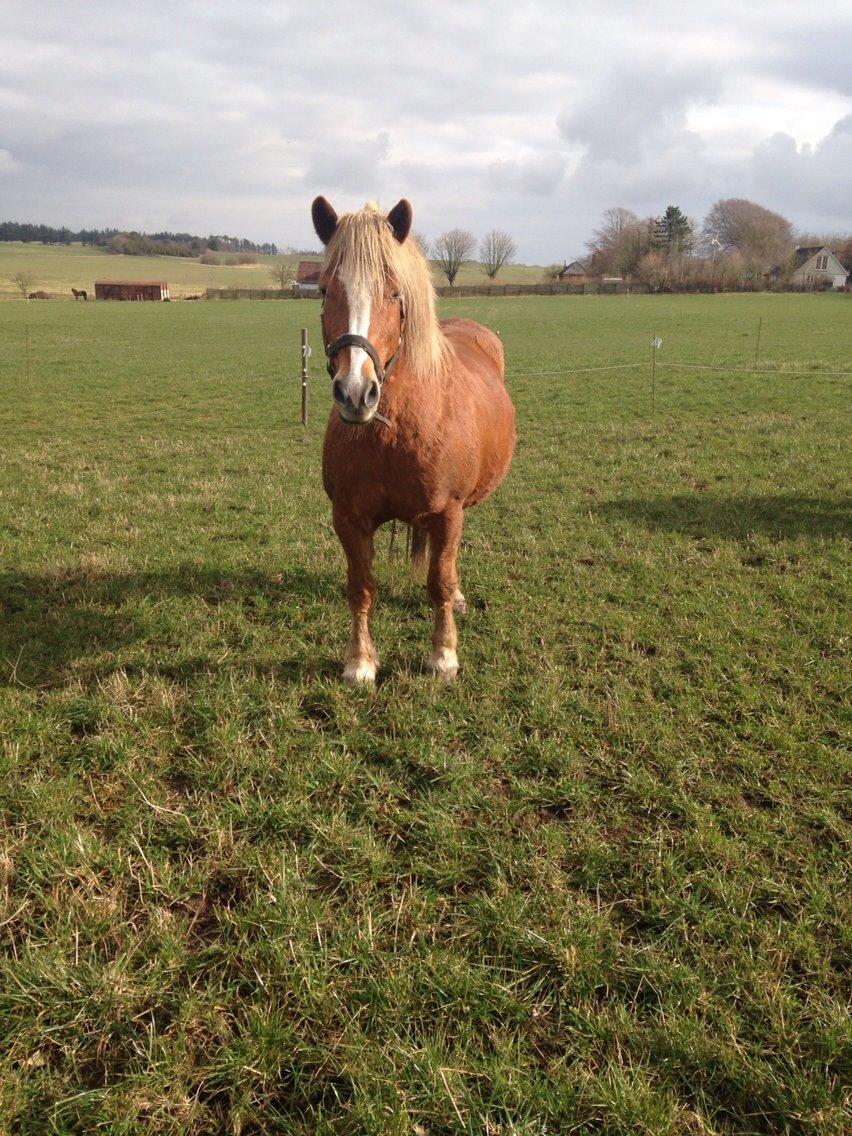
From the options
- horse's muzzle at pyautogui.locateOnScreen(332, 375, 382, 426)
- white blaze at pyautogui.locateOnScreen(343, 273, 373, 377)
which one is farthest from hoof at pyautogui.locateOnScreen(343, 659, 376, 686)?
white blaze at pyautogui.locateOnScreen(343, 273, 373, 377)

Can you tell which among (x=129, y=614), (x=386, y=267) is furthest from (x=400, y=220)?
(x=129, y=614)

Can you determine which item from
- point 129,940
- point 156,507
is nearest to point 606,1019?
point 129,940

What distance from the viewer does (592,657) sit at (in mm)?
4605

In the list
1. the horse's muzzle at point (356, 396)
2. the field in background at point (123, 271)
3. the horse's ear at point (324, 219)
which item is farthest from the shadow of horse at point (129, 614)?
the field in background at point (123, 271)

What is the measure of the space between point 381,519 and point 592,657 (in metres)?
1.75

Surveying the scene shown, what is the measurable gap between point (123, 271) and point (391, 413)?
11881cm

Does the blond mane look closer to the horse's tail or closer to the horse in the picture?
the horse

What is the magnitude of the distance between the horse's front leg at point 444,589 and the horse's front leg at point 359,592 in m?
0.39

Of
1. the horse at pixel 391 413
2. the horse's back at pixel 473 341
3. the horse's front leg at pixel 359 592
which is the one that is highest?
the horse's back at pixel 473 341

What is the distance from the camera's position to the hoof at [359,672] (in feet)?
13.9

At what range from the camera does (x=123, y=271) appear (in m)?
104

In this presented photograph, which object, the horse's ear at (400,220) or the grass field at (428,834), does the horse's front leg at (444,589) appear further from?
the horse's ear at (400,220)

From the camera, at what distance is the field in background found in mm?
83812

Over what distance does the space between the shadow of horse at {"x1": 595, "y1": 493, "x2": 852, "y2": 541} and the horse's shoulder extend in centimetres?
223
